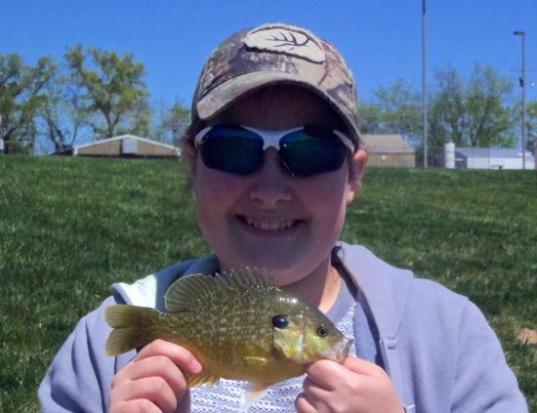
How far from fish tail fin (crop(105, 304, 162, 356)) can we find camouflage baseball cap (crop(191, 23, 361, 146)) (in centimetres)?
79

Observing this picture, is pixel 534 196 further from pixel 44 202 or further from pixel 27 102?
pixel 27 102

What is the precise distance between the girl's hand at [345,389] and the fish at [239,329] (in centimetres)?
4

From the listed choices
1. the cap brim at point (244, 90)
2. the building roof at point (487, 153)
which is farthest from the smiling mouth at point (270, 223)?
the building roof at point (487, 153)

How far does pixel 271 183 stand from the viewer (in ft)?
7.85

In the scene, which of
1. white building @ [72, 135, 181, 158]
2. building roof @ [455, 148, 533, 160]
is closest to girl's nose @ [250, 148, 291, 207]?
building roof @ [455, 148, 533, 160]

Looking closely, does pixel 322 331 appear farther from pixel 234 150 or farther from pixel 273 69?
pixel 273 69

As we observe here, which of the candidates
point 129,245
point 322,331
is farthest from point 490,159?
point 322,331

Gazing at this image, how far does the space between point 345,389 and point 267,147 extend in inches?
29.4

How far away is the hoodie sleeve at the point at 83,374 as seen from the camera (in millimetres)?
2604

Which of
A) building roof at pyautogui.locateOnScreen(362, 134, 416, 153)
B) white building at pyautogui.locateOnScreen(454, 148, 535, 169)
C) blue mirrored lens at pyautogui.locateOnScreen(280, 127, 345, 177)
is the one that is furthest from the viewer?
building roof at pyautogui.locateOnScreen(362, 134, 416, 153)

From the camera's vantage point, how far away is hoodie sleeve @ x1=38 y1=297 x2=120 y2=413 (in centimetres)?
260

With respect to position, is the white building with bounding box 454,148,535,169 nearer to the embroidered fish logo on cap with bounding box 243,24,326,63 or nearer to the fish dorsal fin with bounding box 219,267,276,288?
the embroidered fish logo on cap with bounding box 243,24,326,63

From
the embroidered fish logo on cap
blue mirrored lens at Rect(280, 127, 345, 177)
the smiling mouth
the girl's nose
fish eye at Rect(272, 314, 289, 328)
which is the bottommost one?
fish eye at Rect(272, 314, 289, 328)

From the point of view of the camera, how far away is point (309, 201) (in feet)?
8.01
